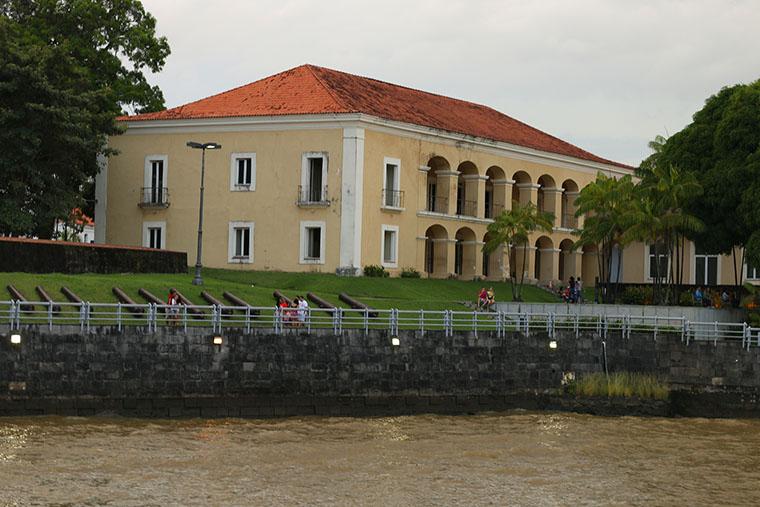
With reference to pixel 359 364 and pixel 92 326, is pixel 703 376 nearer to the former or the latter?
pixel 359 364

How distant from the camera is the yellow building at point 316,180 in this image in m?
59.1

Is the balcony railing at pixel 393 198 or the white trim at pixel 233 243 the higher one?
the balcony railing at pixel 393 198

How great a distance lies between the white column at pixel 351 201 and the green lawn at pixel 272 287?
1323 millimetres

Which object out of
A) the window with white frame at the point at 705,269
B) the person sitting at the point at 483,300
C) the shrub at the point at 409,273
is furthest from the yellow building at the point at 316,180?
the window with white frame at the point at 705,269


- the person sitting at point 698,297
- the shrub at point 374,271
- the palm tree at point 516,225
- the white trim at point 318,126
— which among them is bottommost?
the person sitting at point 698,297

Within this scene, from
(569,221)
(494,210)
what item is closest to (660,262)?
(569,221)

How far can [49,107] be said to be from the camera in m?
57.0

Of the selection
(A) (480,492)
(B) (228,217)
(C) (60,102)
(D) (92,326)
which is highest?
(C) (60,102)

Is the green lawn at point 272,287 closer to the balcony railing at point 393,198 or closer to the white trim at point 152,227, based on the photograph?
the balcony railing at point 393,198

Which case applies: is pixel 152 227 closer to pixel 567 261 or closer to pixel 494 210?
pixel 494 210

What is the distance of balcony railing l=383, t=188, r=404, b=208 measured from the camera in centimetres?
6050

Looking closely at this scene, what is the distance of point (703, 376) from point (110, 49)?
36037mm

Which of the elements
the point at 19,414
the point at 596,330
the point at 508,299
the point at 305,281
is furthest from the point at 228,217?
the point at 19,414

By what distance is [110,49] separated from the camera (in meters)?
68.1
